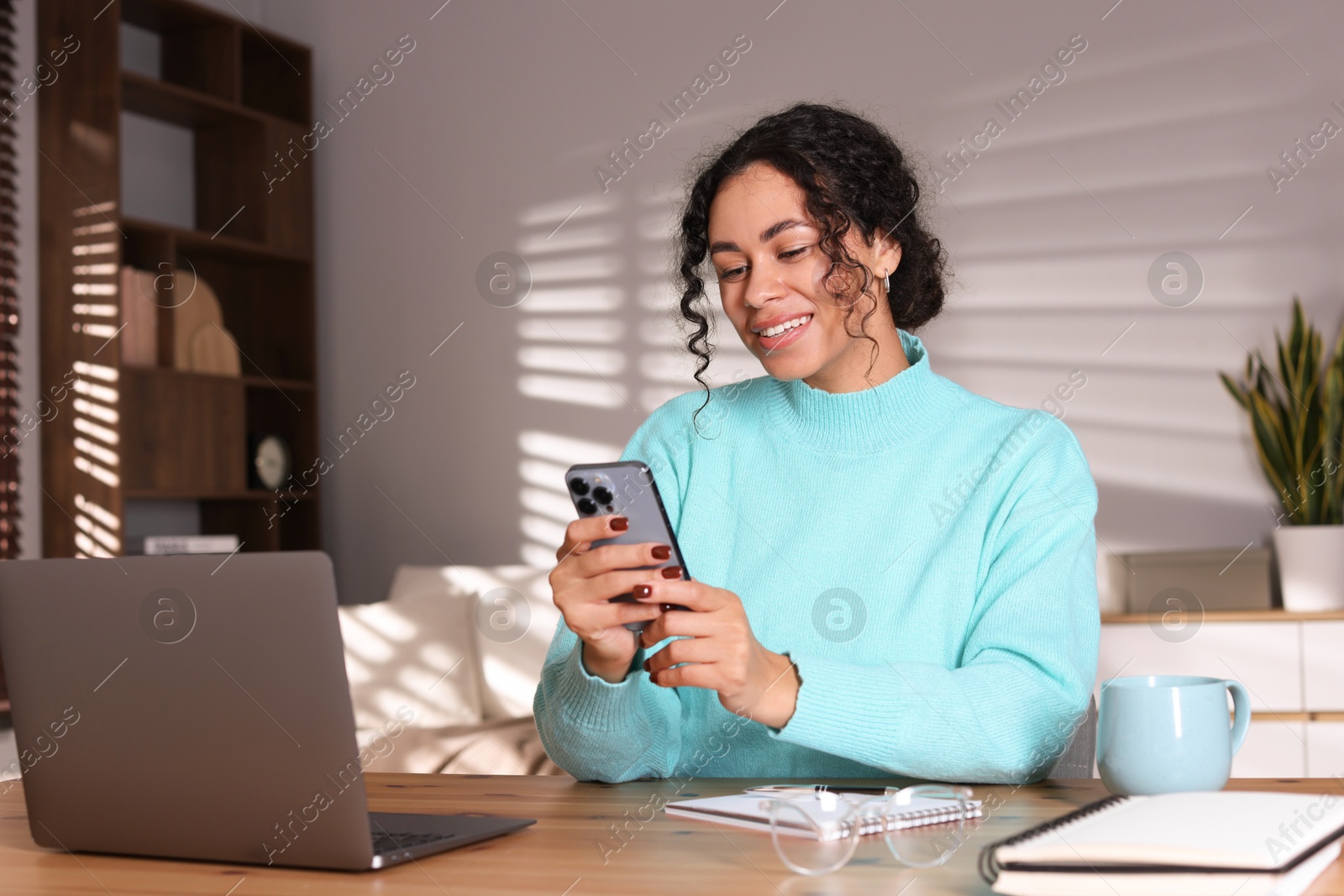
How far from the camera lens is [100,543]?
3.44 m

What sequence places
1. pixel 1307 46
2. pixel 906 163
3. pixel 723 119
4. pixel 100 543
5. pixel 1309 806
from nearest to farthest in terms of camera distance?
pixel 1309 806
pixel 906 163
pixel 1307 46
pixel 100 543
pixel 723 119

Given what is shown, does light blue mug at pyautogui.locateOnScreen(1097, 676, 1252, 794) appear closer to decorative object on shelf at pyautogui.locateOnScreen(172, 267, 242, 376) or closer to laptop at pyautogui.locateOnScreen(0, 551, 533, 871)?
laptop at pyautogui.locateOnScreen(0, 551, 533, 871)

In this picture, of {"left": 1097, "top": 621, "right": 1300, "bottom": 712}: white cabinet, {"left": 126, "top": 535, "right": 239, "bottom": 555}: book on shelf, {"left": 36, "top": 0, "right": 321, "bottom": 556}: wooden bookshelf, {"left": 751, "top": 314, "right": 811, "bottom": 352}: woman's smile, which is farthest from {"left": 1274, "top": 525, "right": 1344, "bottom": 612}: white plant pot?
{"left": 36, "top": 0, "right": 321, "bottom": 556}: wooden bookshelf

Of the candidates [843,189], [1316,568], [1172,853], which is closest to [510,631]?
[1316,568]

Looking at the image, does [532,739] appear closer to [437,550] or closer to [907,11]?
[437,550]

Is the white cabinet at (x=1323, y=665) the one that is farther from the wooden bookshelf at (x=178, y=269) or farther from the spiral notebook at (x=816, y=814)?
the wooden bookshelf at (x=178, y=269)

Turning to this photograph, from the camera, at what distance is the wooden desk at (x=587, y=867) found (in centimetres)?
78

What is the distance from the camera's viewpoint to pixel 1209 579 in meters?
3.04

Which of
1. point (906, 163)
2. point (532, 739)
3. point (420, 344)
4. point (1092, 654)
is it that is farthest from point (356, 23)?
point (1092, 654)

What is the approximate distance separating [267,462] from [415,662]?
109 centimetres

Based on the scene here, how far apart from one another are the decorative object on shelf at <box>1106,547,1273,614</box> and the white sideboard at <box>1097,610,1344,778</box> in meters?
0.05

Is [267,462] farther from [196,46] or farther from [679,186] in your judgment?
[679,186]

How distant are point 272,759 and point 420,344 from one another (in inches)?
A: 133

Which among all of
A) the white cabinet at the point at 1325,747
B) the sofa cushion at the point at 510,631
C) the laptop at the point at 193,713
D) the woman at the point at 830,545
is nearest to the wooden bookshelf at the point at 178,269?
the sofa cushion at the point at 510,631
